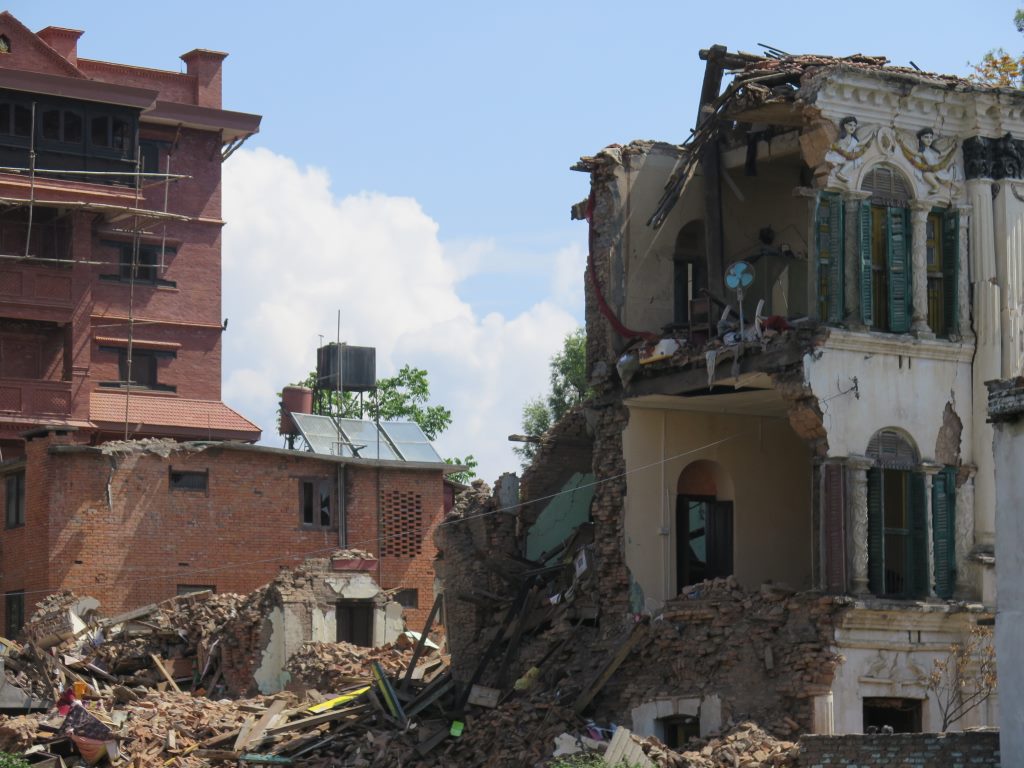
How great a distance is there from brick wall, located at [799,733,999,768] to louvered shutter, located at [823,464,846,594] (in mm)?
4332

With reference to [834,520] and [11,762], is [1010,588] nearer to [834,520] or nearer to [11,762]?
[834,520]

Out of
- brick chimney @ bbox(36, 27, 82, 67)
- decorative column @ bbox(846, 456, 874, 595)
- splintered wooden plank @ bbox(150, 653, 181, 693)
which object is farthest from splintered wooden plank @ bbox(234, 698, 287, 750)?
brick chimney @ bbox(36, 27, 82, 67)

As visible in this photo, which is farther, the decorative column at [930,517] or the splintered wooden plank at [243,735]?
the splintered wooden plank at [243,735]

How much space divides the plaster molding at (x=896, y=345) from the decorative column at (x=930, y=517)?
1.59 metres

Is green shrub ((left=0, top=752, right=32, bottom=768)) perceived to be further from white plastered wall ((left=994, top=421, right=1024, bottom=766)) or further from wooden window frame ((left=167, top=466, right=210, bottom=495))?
white plastered wall ((left=994, top=421, right=1024, bottom=766))

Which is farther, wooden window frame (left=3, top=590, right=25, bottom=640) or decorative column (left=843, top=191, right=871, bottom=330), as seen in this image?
wooden window frame (left=3, top=590, right=25, bottom=640)

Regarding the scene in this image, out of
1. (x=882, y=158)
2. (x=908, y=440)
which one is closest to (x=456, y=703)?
(x=908, y=440)

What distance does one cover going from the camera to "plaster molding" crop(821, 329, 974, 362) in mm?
26750

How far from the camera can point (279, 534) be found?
42.1m

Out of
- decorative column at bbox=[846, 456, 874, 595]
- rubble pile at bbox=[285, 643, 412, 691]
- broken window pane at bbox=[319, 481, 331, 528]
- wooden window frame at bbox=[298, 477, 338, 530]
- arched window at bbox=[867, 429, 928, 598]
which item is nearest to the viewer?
decorative column at bbox=[846, 456, 874, 595]

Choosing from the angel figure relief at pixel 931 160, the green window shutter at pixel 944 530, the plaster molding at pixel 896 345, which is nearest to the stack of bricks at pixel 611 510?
the plaster molding at pixel 896 345

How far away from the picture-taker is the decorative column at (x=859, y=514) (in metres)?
26.5

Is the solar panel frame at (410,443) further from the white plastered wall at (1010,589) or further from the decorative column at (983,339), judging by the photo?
the white plastered wall at (1010,589)

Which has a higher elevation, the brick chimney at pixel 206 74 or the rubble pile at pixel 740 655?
the brick chimney at pixel 206 74
